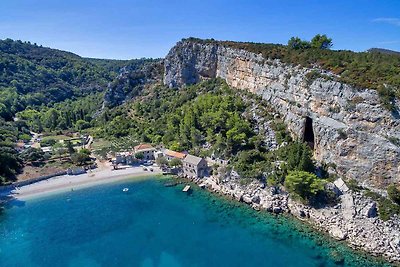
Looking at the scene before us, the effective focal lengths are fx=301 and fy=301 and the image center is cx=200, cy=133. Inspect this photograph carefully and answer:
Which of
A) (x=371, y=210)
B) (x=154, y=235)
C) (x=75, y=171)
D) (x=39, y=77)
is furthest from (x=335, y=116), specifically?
(x=39, y=77)

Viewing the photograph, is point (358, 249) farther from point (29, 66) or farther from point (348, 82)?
point (29, 66)

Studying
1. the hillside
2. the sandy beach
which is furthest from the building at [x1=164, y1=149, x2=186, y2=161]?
the hillside

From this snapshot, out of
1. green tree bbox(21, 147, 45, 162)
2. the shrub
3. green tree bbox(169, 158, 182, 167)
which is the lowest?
green tree bbox(21, 147, 45, 162)

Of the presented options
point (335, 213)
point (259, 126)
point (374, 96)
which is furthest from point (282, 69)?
point (335, 213)

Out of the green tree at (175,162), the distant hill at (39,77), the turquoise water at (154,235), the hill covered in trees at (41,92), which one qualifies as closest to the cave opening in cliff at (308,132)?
the turquoise water at (154,235)

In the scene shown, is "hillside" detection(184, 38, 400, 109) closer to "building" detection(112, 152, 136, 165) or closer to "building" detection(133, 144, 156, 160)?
"building" detection(133, 144, 156, 160)

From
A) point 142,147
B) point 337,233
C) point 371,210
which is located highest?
point 371,210

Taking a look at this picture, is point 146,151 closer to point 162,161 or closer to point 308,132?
point 162,161
